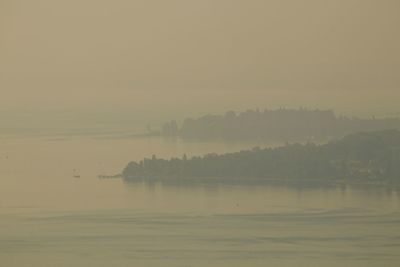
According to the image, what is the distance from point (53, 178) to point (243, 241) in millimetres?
1027

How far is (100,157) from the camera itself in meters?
4.80

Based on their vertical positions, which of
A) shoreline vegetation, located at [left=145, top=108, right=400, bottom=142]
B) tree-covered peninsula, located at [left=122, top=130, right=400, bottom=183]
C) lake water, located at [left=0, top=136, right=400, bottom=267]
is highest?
shoreline vegetation, located at [left=145, top=108, right=400, bottom=142]

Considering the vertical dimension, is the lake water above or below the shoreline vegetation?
below

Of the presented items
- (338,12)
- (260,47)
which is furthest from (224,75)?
(338,12)

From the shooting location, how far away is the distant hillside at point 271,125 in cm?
475

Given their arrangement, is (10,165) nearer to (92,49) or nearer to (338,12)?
(92,49)

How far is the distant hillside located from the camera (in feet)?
15.6

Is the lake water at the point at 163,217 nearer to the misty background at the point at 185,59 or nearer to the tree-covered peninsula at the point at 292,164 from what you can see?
the tree-covered peninsula at the point at 292,164

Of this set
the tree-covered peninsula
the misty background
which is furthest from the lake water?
the misty background

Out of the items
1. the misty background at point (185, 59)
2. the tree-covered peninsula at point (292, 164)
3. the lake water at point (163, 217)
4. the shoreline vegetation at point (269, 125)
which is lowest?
the lake water at point (163, 217)

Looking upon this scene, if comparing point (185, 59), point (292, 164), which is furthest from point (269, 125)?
point (185, 59)

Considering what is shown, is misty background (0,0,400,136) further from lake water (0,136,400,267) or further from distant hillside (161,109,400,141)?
lake water (0,136,400,267)

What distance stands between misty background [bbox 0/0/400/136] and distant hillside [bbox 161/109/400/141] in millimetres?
42

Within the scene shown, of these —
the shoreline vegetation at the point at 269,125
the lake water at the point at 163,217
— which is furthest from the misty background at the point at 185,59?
the lake water at the point at 163,217
